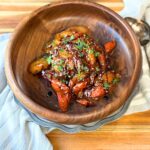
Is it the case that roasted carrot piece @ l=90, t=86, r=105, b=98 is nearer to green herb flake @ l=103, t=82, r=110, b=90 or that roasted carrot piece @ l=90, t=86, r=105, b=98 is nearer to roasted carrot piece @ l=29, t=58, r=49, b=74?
green herb flake @ l=103, t=82, r=110, b=90

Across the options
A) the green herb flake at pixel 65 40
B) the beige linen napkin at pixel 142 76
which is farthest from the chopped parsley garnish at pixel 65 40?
the beige linen napkin at pixel 142 76

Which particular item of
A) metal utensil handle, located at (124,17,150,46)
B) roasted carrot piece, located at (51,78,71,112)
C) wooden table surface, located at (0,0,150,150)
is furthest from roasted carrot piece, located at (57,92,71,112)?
metal utensil handle, located at (124,17,150,46)

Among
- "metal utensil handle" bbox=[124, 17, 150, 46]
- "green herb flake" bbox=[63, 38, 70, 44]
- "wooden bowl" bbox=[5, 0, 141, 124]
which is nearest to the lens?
"wooden bowl" bbox=[5, 0, 141, 124]

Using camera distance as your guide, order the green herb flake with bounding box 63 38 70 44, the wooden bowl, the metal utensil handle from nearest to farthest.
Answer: the wooden bowl
the green herb flake with bounding box 63 38 70 44
the metal utensil handle

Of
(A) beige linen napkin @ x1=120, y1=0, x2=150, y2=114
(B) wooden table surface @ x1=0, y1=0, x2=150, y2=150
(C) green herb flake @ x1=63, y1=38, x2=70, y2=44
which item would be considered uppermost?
(C) green herb flake @ x1=63, y1=38, x2=70, y2=44

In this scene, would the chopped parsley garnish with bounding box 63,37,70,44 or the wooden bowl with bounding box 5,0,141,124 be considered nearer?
the wooden bowl with bounding box 5,0,141,124

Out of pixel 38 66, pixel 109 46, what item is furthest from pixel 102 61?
pixel 38 66

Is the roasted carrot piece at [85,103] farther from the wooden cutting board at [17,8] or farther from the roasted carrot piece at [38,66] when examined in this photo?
the wooden cutting board at [17,8]

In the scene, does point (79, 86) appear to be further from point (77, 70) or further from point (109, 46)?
point (109, 46)

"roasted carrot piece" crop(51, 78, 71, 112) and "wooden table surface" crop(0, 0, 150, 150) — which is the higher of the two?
"roasted carrot piece" crop(51, 78, 71, 112)
